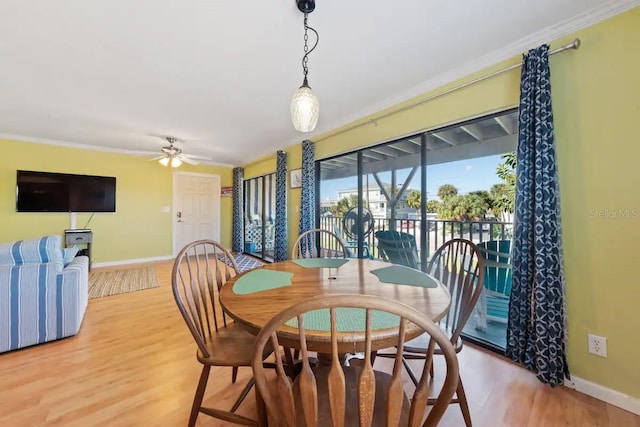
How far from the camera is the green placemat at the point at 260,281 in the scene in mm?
1296

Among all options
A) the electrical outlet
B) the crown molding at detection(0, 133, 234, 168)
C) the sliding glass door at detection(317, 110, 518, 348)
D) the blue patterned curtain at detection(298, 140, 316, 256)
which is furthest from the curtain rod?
the crown molding at detection(0, 133, 234, 168)

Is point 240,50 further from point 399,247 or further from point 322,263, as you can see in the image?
point 399,247

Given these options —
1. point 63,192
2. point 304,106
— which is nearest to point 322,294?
point 304,106

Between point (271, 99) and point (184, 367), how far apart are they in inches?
104

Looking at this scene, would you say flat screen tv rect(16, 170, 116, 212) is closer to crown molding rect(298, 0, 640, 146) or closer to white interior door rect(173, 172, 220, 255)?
white interior door rect(173, 172, 220, 255)

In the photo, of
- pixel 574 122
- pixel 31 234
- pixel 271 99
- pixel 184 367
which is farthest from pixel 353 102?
pixel 31 234

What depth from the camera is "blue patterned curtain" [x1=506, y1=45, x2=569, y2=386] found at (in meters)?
1.60

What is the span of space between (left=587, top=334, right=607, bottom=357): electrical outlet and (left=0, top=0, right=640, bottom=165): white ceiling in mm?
1988

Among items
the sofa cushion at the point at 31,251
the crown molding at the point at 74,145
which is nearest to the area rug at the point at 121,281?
the sofa cushion at the point at 31,251

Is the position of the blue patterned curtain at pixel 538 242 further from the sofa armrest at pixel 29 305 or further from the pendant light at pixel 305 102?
the sofa armrest at pixel 29 305

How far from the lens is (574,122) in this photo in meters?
1.64

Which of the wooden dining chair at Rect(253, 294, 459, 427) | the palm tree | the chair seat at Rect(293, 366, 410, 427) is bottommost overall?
the chair seat at Rect(293, 366, 410, 427)

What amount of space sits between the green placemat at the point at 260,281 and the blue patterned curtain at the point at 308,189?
2243 millimetres

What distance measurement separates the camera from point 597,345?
1.56 meters
